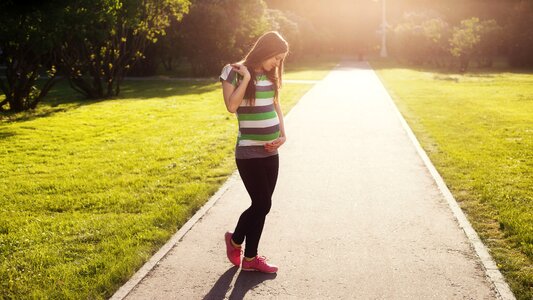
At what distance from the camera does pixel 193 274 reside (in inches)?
172

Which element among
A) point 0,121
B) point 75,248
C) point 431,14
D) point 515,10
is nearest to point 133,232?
point 75,248

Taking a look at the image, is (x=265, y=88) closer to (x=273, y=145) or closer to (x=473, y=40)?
(x=273, y=145)

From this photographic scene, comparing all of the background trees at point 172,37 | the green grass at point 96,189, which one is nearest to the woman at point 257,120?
the green grass at point 96,189

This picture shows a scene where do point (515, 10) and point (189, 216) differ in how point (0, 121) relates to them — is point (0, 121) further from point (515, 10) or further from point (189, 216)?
point (515, 10)

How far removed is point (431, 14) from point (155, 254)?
57.9 metres

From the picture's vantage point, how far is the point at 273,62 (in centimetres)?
414

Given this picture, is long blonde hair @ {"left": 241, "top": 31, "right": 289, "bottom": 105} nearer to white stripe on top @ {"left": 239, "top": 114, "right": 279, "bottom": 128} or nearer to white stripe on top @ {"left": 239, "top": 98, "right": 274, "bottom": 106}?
white stripe on top @ {"left": 239, "top": 98, "right": 274, "bottom": 106}

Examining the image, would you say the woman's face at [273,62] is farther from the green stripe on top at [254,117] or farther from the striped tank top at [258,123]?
the green stripe on top at [254,117]

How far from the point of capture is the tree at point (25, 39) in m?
12.5

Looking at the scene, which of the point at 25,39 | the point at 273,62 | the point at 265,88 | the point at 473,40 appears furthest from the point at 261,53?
the point at 473,40

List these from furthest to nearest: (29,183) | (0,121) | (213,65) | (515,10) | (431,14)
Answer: (431,14) → (515,10) → (213,65) → (0,121) → (29,183)

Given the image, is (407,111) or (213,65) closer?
(407,111)

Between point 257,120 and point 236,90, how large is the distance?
36 centimetres

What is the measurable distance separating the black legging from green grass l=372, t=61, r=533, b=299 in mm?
2223
